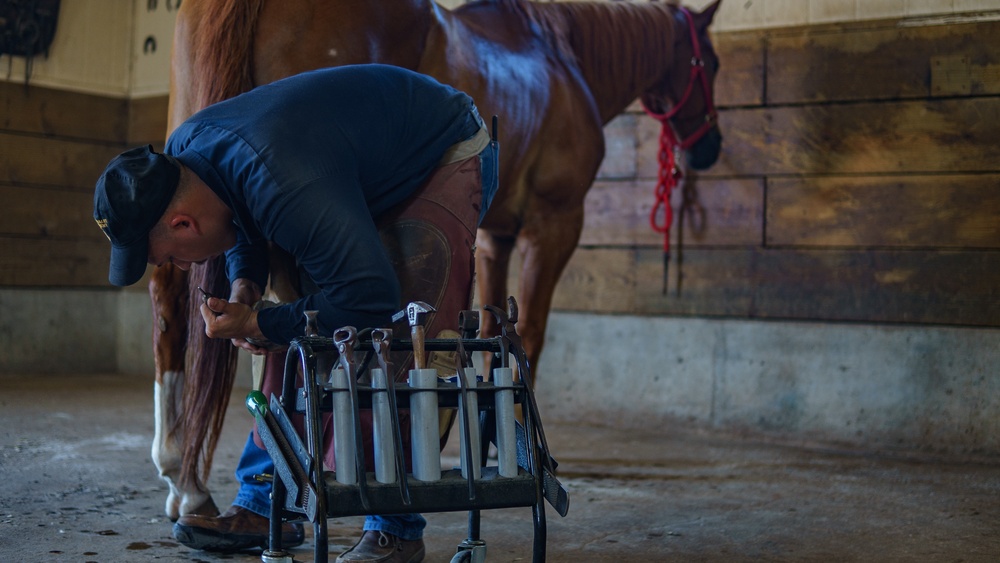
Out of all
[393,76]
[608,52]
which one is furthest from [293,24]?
[608,52]

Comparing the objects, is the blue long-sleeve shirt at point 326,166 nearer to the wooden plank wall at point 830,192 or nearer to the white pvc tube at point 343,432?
the white pvc tube at point 343,432

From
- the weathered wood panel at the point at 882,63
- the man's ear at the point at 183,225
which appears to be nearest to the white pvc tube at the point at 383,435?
the man's ear at the point at 183,225

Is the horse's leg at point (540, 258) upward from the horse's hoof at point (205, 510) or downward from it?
upward

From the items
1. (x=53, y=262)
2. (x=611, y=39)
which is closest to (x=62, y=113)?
(x=53, y=262)

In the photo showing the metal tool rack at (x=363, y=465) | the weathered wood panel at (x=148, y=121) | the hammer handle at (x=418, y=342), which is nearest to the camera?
the metal tool rack at (x=363, y=465)

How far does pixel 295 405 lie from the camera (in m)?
1.39

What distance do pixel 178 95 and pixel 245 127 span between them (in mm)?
670

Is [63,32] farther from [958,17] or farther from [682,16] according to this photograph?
[958,17]

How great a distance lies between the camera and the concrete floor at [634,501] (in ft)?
6.53

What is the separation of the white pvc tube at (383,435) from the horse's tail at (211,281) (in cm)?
70

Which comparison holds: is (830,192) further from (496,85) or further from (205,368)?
(205,368)

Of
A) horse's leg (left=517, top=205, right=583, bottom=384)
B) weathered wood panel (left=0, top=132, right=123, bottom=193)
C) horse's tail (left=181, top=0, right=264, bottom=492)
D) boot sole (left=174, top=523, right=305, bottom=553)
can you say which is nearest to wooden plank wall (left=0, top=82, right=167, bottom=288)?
weathered wood panel (left=0, top=132, right=123, bottom=193)

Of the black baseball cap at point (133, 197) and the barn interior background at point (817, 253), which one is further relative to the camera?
the barn interior background at point (817, 253)

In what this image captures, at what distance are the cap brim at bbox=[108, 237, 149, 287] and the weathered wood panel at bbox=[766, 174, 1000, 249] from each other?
2.59 m
